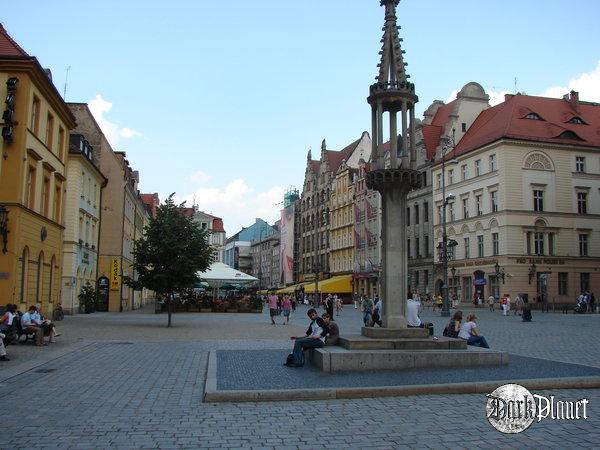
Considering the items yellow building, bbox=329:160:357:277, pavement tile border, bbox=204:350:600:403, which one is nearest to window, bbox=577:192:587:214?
yellow building, bbox=329:160:357:277

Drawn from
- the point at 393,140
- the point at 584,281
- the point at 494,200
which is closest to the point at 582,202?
the point at 584,281

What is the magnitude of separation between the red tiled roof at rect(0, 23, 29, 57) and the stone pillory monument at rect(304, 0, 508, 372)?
1738cm

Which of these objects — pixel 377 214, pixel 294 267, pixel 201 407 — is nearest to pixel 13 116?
pixel 201 407

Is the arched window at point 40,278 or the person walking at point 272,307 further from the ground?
the arched window at point 40,278

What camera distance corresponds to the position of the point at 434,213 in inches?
2579

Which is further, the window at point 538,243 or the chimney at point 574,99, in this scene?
the chimney at point 574,99

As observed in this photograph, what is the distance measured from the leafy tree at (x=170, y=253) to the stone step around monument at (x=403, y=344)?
61.4 feet

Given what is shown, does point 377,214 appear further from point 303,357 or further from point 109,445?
point 109,445

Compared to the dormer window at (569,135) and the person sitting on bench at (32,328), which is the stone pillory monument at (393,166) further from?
the dormer window at (569,135)

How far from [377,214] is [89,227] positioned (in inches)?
1631

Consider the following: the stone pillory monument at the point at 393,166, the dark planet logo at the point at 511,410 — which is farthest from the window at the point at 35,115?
the dark planet logo at the point at 511,410

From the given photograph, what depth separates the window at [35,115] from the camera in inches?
1106

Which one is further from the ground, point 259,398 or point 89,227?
point 89,227

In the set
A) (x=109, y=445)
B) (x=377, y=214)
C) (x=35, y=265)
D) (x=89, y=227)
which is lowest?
(x=109, y=445)
